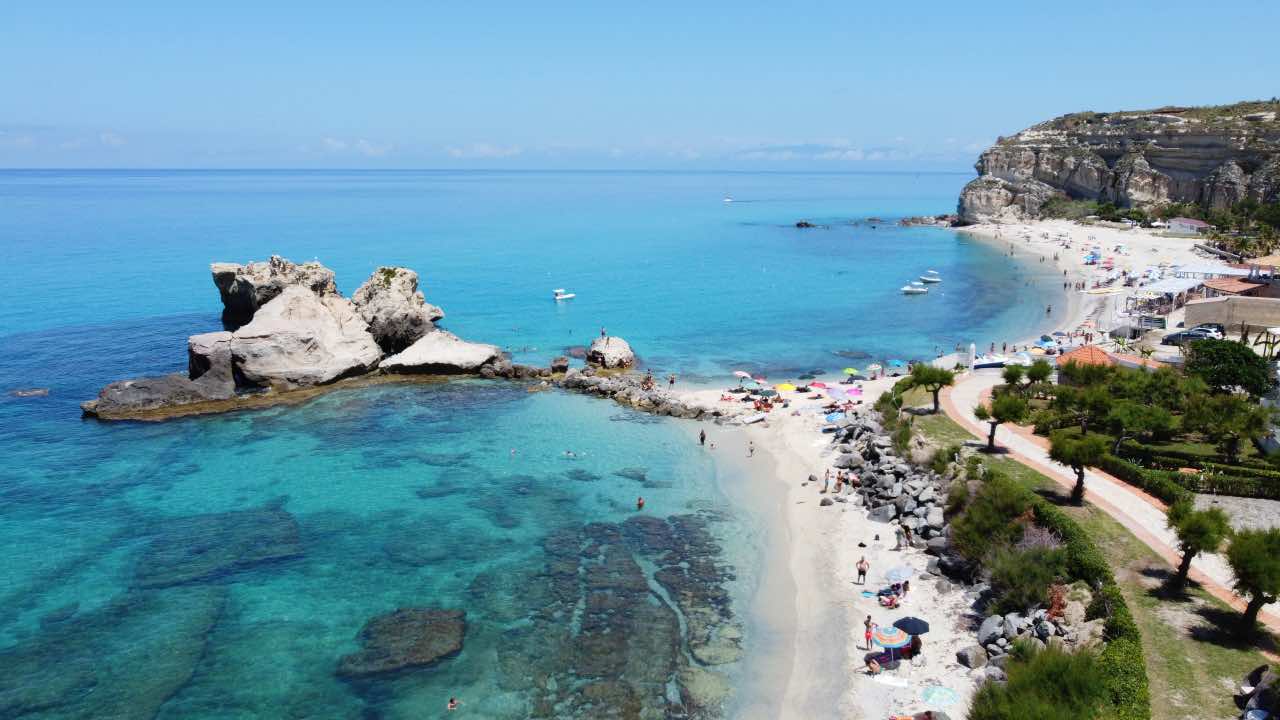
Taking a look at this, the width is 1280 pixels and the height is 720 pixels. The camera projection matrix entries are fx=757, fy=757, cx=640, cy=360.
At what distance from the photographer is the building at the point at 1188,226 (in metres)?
110

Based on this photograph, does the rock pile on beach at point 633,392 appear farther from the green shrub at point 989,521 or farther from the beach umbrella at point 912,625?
the beach umbrella at point 912,625

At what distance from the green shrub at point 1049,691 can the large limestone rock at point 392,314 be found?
48368 mm

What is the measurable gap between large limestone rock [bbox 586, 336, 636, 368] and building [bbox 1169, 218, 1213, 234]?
3816 inches

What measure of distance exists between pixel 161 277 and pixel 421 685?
88.7m

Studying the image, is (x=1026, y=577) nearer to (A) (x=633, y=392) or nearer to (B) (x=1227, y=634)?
(B) (x=1227, y=634)

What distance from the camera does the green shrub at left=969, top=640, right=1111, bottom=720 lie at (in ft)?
55.6

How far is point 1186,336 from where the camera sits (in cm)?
5212

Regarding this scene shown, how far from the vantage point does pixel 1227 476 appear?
30.8 m

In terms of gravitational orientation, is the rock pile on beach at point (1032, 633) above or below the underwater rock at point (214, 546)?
above

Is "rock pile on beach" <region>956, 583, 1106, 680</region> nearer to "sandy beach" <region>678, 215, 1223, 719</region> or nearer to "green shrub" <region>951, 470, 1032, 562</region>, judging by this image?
"sandy beach" <region>678, 215, 1223, 719</region>

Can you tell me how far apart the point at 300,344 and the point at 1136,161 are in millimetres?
139077

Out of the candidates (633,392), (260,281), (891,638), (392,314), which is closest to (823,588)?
(891,638)

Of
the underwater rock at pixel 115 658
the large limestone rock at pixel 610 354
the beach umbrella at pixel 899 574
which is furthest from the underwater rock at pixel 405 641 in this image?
the large limestone rock at pixel 610 354

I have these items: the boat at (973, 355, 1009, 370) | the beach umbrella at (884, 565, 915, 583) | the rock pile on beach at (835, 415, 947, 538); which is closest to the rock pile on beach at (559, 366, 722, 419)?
the rock pile on beach at (835, 415, 947, 538)
